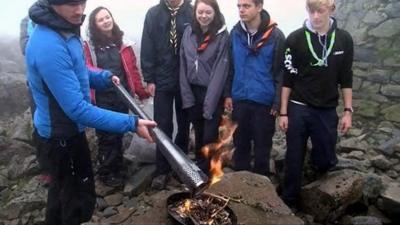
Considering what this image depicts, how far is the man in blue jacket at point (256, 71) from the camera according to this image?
505 cm

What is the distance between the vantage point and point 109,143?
578cm

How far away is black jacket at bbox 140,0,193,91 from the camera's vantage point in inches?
216

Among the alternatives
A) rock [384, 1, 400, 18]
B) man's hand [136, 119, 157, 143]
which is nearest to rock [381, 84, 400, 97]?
rock [384, 1, 400, 18]

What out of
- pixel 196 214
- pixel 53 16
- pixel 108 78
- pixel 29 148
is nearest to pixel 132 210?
pixel 196 214

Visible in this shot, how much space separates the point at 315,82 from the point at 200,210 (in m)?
2.26

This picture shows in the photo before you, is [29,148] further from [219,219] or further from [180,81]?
[219,219]

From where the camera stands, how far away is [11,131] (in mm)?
7418

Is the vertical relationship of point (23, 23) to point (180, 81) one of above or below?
above

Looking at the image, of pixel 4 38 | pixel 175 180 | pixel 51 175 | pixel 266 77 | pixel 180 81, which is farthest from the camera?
pixel 4 38

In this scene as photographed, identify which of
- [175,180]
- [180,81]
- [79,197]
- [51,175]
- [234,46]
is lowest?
[175,180]

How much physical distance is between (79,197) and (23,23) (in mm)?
3992

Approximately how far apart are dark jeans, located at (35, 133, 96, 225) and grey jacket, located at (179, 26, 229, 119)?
5.90 feet

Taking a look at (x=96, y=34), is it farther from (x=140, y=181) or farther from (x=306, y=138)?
(x=306, y=138)

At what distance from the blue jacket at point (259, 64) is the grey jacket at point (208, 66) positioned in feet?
0.62
